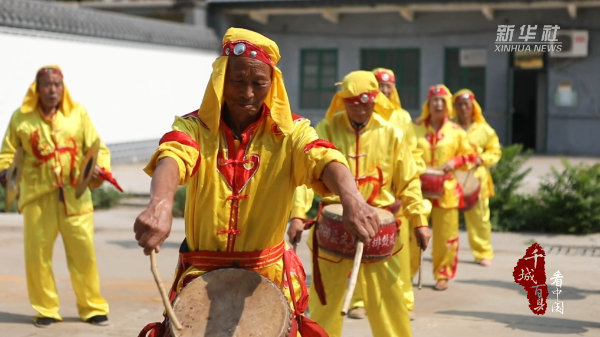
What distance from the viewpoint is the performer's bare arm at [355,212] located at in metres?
3.24

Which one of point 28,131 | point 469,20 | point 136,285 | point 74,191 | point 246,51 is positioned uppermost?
point 469,20

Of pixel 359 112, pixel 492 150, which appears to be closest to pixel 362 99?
pixel 359 112

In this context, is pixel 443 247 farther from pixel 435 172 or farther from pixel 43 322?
pixel 43 322

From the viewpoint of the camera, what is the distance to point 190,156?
3.50 m

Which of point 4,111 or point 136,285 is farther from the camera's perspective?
point 4,111

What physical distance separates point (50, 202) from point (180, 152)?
14.0ft

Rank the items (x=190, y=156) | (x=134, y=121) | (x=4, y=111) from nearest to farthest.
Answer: (x=190, y=156) < (x=4, y=111) < (x=134, y=121)

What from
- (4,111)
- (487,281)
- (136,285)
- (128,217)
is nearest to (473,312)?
Answer: (487,281)

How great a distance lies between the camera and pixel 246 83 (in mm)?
3656

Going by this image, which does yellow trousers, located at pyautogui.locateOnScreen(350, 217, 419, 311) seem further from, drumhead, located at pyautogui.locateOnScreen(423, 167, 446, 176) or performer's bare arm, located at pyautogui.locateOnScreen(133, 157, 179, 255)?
performer's bare arm, located at pyautogui.locateOnScreen(133, 157, 179, 255)

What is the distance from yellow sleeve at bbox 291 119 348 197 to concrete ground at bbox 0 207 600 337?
3.70 m

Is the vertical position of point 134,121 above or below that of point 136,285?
above

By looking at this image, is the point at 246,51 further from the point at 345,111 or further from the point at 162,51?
the point at 162,51

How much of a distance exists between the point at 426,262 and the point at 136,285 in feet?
11.0
